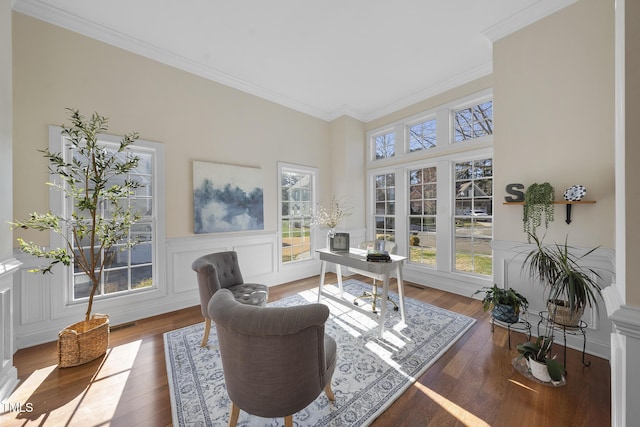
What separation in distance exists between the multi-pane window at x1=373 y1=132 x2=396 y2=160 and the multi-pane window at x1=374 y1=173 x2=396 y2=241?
16.5 inches

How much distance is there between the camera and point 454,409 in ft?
5.31

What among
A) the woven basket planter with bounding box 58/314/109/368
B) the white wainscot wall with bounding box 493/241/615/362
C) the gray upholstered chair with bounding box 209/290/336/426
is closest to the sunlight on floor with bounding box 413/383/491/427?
the gray upholstered chair with bounding box 209/290/336/426

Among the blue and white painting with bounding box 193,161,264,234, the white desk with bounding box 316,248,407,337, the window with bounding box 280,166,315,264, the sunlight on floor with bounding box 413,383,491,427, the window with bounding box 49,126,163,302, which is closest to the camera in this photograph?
the sunlight on floor with bounding box 413,383,491,427

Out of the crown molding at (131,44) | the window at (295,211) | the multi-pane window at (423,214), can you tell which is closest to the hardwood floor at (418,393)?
the multi-pane window at (423,214)

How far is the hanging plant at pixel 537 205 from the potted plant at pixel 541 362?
1.05 metres

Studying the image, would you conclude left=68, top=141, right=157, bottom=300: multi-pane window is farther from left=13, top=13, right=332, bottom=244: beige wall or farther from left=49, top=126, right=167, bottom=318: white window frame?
left=13, top=13, right=332, bottom=244: beige wall

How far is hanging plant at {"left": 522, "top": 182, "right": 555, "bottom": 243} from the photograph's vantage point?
7.64ft

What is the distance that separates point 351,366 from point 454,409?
79cm

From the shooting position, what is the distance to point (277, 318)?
113 cm

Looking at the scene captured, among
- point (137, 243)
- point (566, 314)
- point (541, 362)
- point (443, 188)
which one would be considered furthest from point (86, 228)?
point (443, 188)

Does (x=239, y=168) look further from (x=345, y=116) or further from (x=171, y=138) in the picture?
(x=345, y=116)

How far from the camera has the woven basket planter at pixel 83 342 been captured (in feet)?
6.65

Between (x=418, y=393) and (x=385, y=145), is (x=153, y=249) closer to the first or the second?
(x=418, y=393)
